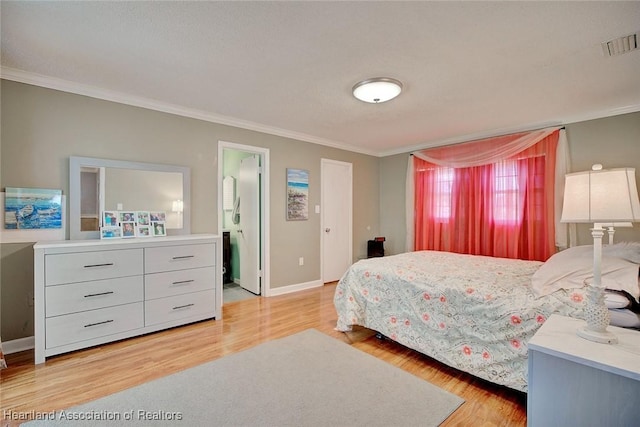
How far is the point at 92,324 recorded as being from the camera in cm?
240

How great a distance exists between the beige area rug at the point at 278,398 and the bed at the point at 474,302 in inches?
12.5

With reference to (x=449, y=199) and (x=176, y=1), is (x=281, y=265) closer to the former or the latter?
(x=449, y=199)

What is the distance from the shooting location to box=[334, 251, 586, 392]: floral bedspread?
68.4 inches

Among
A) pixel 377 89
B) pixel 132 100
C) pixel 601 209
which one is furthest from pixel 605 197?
pixel 132 100

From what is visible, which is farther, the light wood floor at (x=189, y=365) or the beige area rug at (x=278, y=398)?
the light wood floor at (x=189, y=365)

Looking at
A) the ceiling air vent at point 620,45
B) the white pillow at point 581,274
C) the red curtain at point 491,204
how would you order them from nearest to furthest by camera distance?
the white pillow at point 581,274 → the ceiling air vent at point 620,45 → the red curtain at point 491,204

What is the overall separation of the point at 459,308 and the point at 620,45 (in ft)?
6.99

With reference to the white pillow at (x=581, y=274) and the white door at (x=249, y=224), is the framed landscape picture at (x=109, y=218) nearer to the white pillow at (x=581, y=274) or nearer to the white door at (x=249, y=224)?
the white door at (x=249, y=224)

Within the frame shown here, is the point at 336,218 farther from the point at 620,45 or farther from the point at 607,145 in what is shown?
the point at 620,45

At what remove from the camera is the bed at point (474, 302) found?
67.4 inches

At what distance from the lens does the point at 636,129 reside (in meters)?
3.01

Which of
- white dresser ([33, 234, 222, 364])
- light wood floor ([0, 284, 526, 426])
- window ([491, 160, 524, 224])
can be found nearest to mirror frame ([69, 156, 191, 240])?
white dresser ([33, 234, 222, 364])

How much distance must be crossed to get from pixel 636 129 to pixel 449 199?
6.77 ft

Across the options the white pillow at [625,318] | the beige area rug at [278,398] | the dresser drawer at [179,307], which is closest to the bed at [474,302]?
the white pillow at [625,318]
